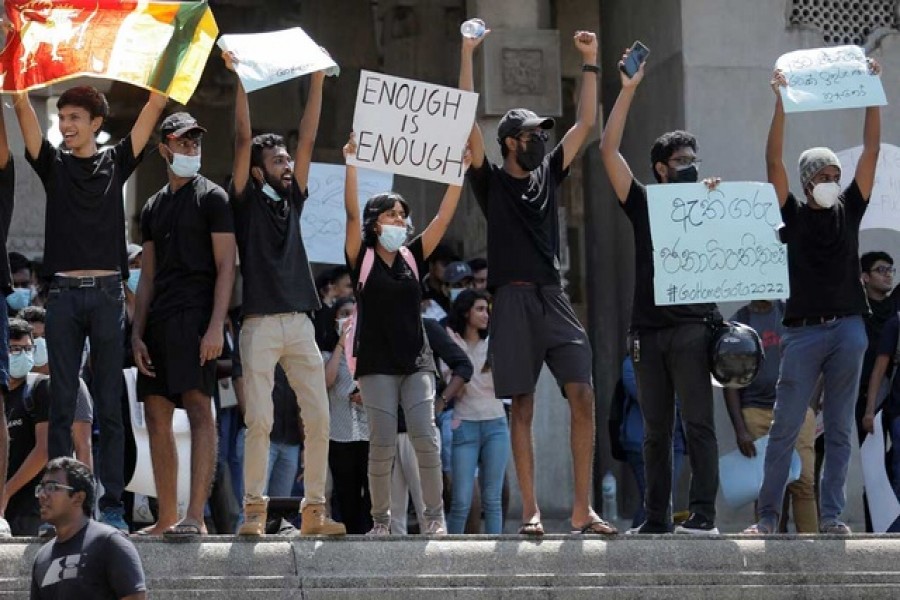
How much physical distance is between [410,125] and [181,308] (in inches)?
68.1

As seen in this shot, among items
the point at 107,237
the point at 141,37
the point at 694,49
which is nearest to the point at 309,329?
the point at 107,237

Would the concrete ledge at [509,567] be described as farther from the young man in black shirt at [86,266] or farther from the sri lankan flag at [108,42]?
the sri lankan flag at [108,42]

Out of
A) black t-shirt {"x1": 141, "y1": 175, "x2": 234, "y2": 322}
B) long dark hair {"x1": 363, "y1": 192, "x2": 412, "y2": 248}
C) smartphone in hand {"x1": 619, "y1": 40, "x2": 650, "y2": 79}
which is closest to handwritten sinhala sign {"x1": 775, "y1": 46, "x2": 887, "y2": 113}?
smartphone in hand {"x1": 619, "y1": 40, "x2": 650, "y2": 79}

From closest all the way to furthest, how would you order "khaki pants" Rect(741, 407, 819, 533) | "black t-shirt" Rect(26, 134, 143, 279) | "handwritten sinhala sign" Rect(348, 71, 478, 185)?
1. "black t-shirt" Rect(26, 134, 143, 279)
2. "handwritten sinhala sign" Rect(348, 71, 478, 185)
3. "khaki pants" Rect(741, 407, 819, 533)

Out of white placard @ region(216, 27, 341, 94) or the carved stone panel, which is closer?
white placard @ region(216, 27, 341, 94)

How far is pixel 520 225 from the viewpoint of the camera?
34.5ft

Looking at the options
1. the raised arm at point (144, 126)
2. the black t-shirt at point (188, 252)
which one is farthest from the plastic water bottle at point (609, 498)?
the raised arm at point (144, 126)

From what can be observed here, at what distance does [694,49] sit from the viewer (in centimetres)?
1531

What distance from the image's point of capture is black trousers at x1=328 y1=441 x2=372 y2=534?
12.4 meters

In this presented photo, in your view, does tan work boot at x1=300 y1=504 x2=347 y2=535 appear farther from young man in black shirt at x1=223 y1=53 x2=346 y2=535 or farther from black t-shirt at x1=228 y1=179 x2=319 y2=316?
black t-shirt at x1=228 y1=179 x2=319 y2=316

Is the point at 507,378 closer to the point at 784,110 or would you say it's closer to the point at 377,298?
the point at 377,298

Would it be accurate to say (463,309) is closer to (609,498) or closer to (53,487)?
(609,498)

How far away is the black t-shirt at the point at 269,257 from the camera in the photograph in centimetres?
1019

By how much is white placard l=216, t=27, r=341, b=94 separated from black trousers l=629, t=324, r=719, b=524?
7.35ft
